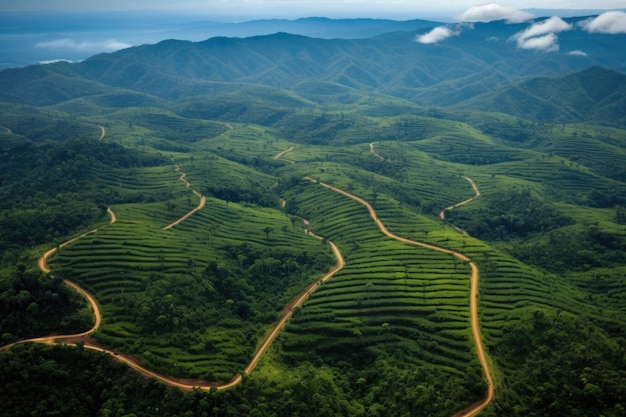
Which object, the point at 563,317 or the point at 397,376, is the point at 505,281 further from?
the point at 397,376

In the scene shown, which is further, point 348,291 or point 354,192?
point 354,192

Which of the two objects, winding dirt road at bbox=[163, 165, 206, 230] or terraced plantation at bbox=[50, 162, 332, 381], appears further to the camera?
winding dirt road at bbox=[163, 165, 206, 230]

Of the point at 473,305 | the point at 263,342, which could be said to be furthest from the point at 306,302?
the point at 473,305

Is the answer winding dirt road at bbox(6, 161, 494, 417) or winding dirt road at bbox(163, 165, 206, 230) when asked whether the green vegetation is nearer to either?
winding dirt road at bbox(6, 161, 494, 417)

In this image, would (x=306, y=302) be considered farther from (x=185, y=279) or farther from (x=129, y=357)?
(x=129, y=357)

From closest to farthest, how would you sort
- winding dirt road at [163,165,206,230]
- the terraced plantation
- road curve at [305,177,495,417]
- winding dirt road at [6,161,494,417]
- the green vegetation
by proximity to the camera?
the green vegetation < road curve at [305,177,495,417] < winding dirt road at [6,161,494,417] < the terraced plantation < winding dirt road at [163,165,206,230]

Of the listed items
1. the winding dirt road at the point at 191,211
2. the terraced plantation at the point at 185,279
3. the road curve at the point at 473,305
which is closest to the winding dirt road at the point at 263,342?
the road curve at the point at 473,305

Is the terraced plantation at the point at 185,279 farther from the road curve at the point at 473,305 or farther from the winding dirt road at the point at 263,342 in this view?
the road curve at the point at 473,305

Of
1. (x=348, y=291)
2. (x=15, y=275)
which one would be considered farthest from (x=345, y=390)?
(x=15, y=275)

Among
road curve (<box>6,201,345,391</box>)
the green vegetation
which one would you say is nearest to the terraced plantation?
the green vegetation

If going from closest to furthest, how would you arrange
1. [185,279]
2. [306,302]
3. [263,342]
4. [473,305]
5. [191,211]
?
[263,342] < [473,305] < [185,279] < [306,302] < [191,211]

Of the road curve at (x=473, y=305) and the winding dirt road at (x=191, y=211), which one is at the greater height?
the winding dirt road at (x=191, y=211)
